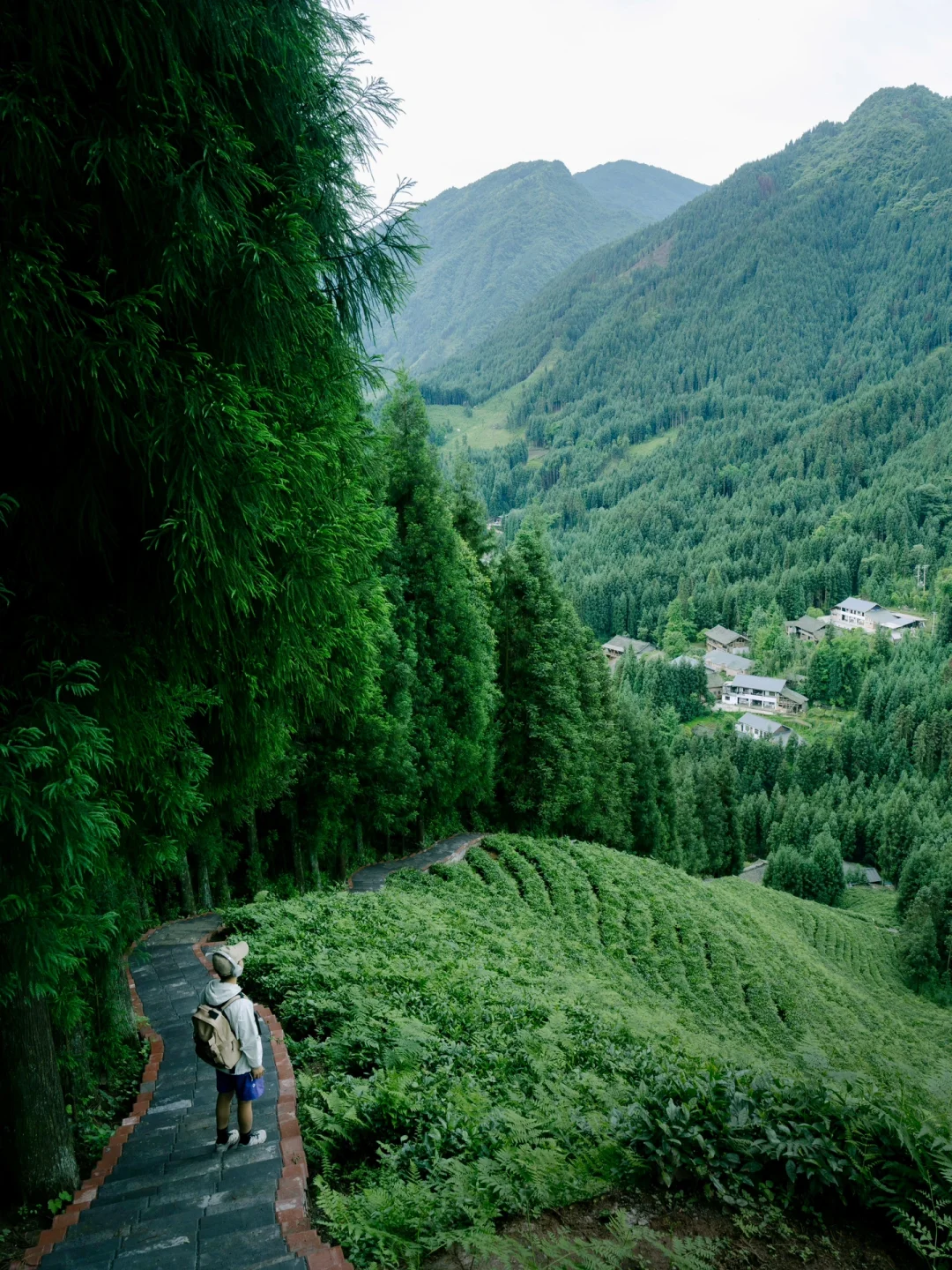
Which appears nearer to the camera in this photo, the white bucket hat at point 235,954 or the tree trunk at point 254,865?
the white bucket hat at point 235,954

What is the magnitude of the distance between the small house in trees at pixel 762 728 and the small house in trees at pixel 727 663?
58.1 ft

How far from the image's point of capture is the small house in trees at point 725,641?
461 feet

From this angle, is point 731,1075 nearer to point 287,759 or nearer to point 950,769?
point 287,759

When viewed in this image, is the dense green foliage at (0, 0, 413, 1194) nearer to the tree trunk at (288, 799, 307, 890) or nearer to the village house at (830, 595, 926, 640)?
the tree trunk at (288, 799, 307, 890)

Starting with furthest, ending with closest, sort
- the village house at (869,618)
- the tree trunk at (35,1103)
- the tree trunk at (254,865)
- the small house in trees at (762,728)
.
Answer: the village house at (869,618) < the small house in trees at (762,728) < the tree trunk at (254,865) < the tree trunk at (35,1103)

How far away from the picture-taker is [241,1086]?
5836mm

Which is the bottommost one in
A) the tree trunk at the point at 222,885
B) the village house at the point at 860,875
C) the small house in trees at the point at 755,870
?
the village house at the point at 860,875

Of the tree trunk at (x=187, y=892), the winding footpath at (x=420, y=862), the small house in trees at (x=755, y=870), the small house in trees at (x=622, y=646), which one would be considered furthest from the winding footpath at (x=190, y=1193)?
the small house in trees at (x=622, y=646)

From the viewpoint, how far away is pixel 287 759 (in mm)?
15203

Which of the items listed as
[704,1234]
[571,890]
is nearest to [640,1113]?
[704,1234]

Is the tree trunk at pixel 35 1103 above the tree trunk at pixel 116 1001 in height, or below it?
above

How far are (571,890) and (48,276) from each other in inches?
701

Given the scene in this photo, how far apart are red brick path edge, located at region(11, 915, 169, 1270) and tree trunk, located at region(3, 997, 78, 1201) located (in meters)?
0.25

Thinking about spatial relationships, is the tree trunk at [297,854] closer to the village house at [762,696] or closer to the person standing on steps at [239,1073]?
the person standing on steps at [239,1073]
